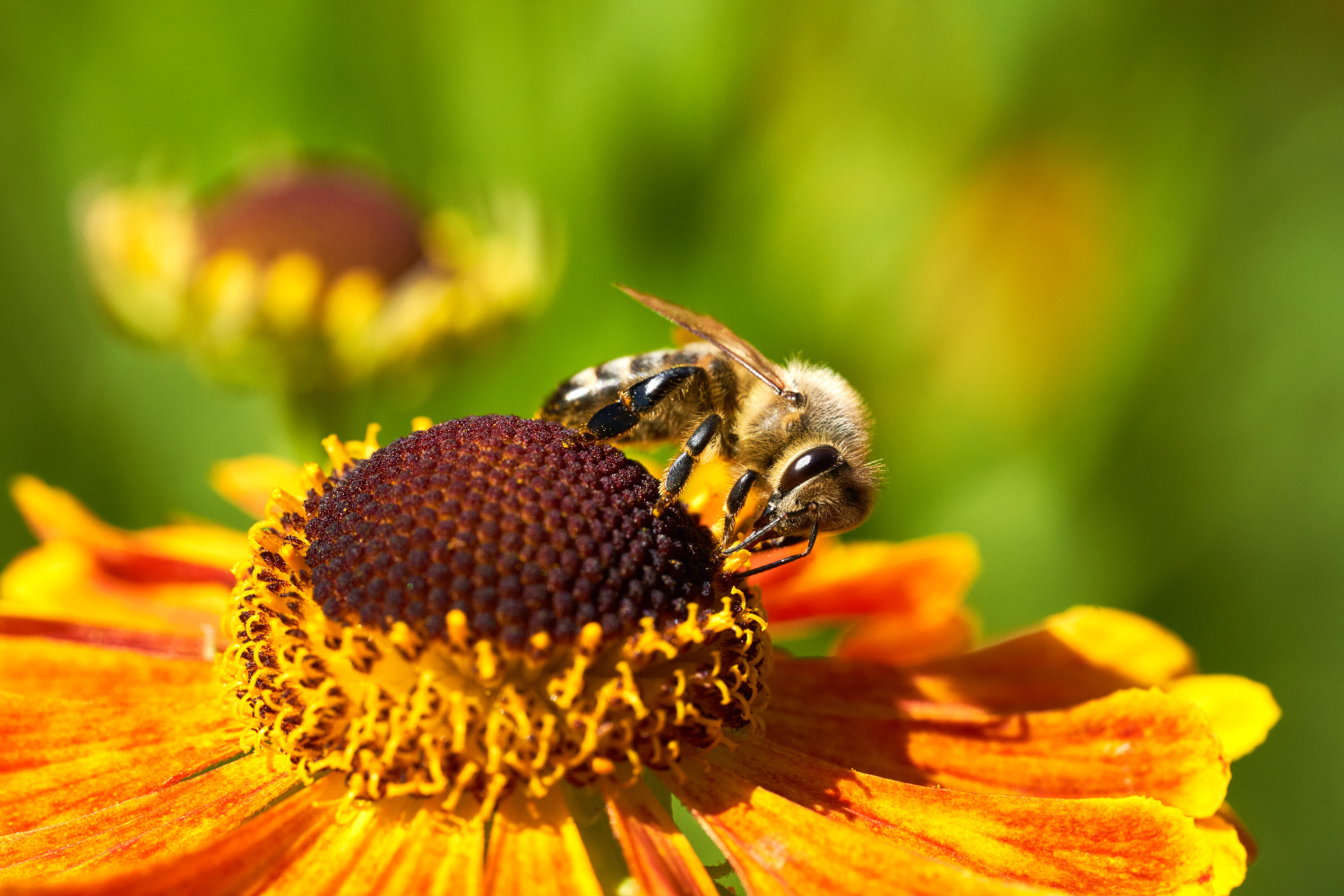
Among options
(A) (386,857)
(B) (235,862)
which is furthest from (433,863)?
(B) (235,862)

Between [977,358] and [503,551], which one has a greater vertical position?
[977,358]

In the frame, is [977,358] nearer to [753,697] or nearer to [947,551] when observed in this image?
[947,551]

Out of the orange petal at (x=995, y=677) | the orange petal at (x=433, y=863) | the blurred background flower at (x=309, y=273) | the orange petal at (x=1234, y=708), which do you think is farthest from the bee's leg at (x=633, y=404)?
the blurred background flower at (x=309, y=273)

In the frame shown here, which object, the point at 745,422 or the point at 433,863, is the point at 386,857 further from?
the point at 745,422

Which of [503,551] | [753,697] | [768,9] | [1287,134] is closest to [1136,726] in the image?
[753,697]

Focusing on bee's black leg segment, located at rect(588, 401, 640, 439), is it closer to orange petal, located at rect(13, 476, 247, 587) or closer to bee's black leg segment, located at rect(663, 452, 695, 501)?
bee's black leg segment, located at rect(663, 452, 695, 501)

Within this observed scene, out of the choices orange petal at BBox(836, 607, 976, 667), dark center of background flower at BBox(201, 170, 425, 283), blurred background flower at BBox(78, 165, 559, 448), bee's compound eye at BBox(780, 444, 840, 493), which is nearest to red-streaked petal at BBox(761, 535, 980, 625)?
orange petal at BBox(836, 607, 976, 667)

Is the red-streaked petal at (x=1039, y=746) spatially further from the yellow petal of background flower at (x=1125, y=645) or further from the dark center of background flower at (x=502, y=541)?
the dark center of background flower at (x=502, y=541)
